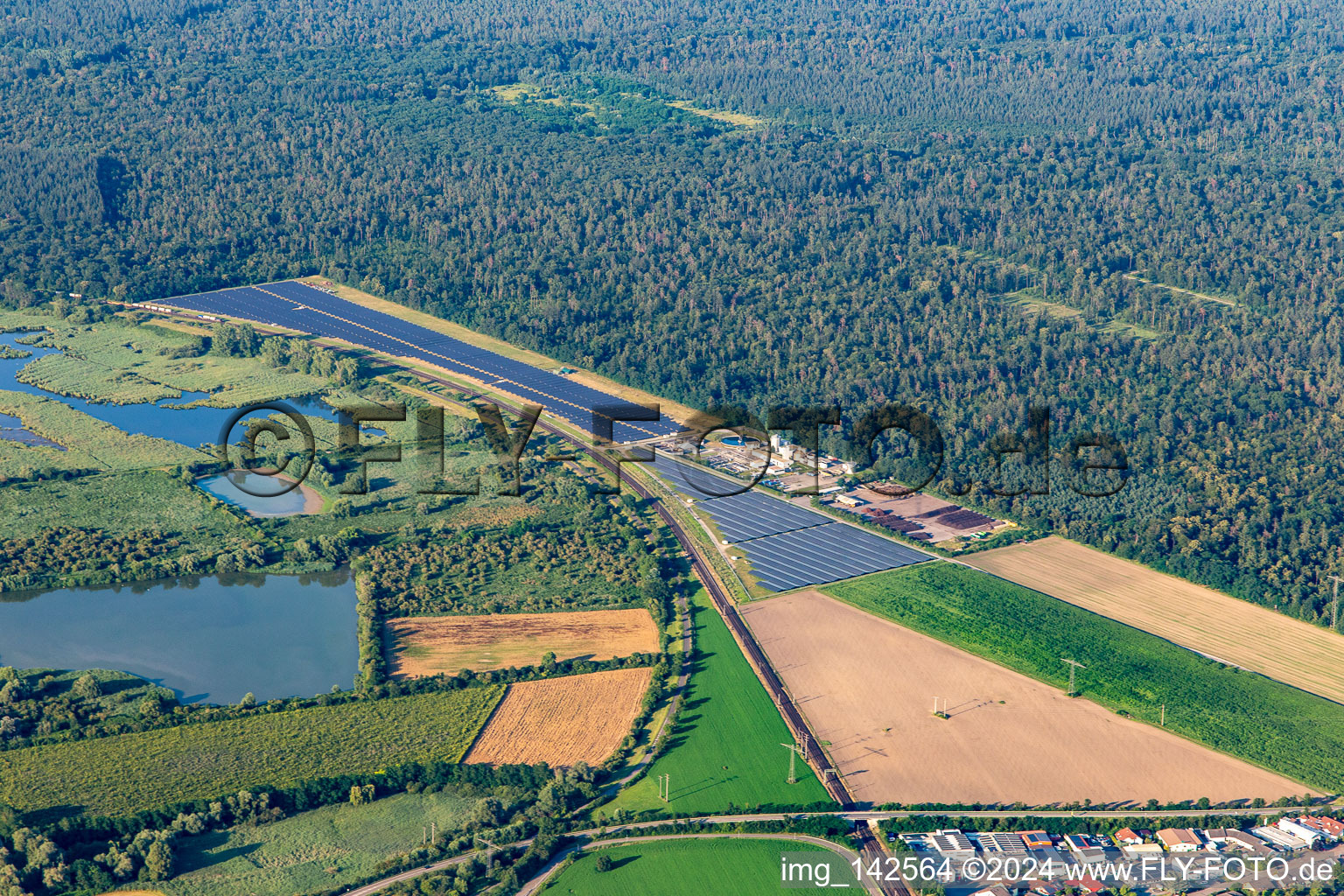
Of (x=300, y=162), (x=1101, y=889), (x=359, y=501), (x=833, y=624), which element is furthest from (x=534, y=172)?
(x=1101, y=889)

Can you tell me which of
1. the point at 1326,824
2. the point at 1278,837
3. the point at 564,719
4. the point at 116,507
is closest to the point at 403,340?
the point at 116,507

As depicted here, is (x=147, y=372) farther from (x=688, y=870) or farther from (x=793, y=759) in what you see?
(x=688, y=870)

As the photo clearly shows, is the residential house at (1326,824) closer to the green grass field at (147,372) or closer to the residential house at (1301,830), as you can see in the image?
the residential house at (1301,830)

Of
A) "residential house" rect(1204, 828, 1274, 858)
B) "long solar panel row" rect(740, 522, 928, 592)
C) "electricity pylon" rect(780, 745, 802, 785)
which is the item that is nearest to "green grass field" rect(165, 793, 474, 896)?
"electricity pylon" rect(780, 745, 802, 785)

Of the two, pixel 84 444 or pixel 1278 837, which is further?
pixel 84 444

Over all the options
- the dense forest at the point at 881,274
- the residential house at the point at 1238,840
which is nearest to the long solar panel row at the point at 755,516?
the dense forest at the point at 881,274
